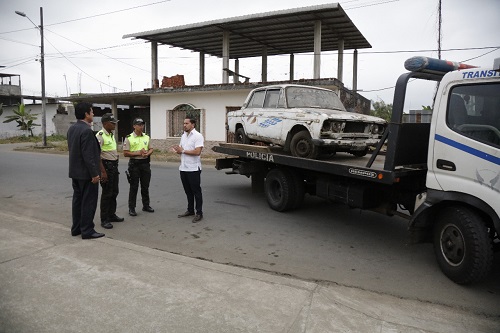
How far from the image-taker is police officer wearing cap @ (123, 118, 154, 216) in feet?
21.2

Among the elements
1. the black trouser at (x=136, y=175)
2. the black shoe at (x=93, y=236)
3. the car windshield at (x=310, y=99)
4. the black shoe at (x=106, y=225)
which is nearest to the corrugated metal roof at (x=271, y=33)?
the car windshield at (x=310, y=99)

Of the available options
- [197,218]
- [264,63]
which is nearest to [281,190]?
[197,218]

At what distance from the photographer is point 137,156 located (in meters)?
6.55

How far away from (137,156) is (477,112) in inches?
204

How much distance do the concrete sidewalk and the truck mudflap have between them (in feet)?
3.24

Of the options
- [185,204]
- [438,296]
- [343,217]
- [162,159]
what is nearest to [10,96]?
[162,159]

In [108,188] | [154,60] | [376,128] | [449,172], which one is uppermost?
[154,60]

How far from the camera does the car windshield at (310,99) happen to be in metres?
7.22

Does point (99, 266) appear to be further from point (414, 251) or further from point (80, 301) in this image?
point (414, 251)

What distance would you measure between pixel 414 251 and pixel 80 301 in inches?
165

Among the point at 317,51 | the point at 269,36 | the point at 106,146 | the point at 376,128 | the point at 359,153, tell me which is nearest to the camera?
the point at 106,146

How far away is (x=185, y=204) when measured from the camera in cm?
773

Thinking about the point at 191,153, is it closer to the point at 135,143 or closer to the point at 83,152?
the point at 135,143

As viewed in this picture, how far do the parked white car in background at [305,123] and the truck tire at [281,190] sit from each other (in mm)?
476
